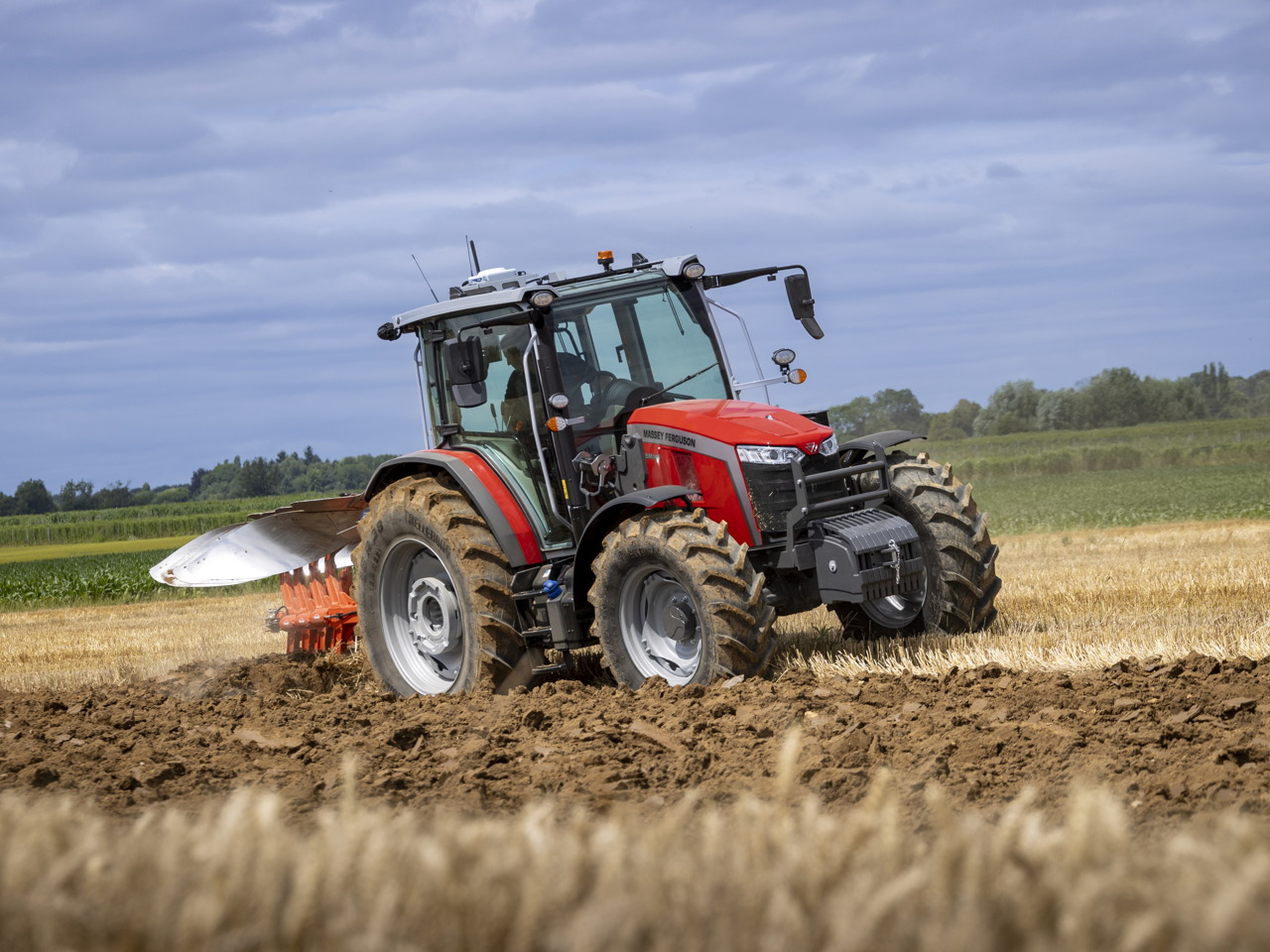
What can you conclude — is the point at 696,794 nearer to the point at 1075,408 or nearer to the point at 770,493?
the point at 770,493

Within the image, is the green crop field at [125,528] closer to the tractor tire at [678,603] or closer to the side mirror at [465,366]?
the side mirror at [465,366]

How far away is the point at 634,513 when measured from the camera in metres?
7.05

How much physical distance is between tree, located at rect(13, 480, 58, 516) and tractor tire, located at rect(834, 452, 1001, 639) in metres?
75.5

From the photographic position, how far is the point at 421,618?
8.27 m

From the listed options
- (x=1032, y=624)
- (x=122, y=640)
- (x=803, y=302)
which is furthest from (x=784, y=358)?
(x=122, y=640)

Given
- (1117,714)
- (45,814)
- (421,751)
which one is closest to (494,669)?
(421,751)

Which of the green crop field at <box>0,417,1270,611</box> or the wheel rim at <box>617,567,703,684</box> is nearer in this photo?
the wheel rim at <box>617,567,703,684</box>

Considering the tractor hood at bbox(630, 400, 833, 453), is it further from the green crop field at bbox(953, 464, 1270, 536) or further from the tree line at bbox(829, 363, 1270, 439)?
the tree line at bbox(829, 363, 1270, 439)

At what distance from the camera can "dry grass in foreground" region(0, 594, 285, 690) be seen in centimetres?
1050

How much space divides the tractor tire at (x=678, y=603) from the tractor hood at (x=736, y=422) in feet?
1.69

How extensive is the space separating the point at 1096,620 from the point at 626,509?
3771 mm

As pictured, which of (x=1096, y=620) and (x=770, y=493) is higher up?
(x=770, y=493)

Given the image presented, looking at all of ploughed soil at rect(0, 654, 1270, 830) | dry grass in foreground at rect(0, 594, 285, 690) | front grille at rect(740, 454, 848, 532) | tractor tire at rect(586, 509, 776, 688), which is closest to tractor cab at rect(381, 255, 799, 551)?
tractor tire at rect(586, 509, 776, 688)

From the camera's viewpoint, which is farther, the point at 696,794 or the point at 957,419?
the point at 957,419
